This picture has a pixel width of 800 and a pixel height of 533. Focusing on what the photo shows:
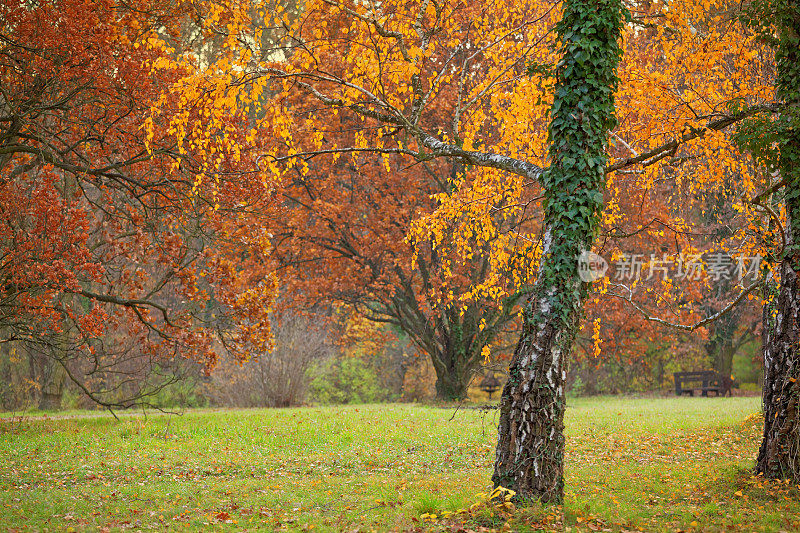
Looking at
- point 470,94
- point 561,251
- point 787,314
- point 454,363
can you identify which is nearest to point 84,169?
point 470,94

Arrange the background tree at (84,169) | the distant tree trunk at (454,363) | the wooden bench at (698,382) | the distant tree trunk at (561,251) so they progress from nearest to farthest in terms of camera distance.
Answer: the distant tree trunk at (561,251), the background tree at (84,169), the distant tree trunk at (454,363), the wooden bench at (698,382)

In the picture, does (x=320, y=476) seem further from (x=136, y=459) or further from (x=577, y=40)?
(x=577, y=40)

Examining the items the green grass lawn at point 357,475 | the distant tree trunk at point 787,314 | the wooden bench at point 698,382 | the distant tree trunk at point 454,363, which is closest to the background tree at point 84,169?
the green grass lawn at point 357,475

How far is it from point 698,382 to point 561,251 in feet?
70.7

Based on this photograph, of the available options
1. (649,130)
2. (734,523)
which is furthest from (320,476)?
(649,130)

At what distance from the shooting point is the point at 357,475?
28.5ft

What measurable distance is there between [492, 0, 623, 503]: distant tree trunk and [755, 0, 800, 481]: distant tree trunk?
1848 mm

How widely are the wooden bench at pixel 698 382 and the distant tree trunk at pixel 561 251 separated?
1947 centimetres

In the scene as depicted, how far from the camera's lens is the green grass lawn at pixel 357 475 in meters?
5.73

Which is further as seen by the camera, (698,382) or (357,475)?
(698,382)

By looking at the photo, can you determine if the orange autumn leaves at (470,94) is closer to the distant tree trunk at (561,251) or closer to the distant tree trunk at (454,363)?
the distant tree trunk at (561,251)

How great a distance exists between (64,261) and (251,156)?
3813 millimetres

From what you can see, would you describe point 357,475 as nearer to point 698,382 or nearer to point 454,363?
point 454,363

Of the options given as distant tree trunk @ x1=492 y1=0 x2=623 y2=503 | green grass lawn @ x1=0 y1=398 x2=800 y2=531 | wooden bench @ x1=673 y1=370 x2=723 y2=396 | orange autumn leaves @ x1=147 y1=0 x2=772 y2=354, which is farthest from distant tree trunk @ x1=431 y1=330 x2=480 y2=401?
distant tree trunk @ x1=492 y1=0 x2=623 y2=503
